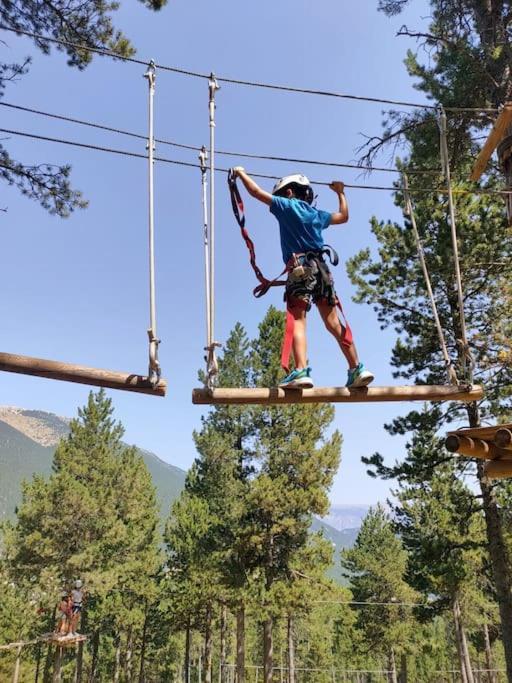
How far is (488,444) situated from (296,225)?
125 inches

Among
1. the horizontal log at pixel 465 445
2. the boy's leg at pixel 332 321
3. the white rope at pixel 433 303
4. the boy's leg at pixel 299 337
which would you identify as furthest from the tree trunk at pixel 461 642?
the boy's leg at pixel 299 337

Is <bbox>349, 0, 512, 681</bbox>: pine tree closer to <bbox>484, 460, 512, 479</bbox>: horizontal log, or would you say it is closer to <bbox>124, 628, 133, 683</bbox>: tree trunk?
<bbox>484, 460, 512, 479</bbox>: horizontal log

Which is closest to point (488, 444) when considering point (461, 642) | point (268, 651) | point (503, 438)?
point (503, 438)

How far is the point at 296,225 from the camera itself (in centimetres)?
436

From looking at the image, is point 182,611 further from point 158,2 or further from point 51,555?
point 158,2

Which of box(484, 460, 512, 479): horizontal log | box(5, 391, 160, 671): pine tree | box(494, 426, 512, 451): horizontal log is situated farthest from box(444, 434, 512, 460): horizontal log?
box(5, 391, 160, 671): pine tree

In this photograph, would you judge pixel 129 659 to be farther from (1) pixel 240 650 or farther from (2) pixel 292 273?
(2) pixel 292 273

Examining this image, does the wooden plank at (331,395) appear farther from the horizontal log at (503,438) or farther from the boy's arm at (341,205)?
the boy's arm at (341,205)

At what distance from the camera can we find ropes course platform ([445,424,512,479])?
4828 mm

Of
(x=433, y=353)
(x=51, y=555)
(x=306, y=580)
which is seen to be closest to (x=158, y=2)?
(x=433, y=353)

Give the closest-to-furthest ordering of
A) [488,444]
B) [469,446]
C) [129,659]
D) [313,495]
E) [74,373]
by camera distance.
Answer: [74,373]
[469,446]
[488,444]
[313,495]
[129,659]

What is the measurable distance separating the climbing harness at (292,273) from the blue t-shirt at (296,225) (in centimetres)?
9

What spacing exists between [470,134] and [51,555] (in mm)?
24215

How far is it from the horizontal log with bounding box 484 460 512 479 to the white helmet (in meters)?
3.65
